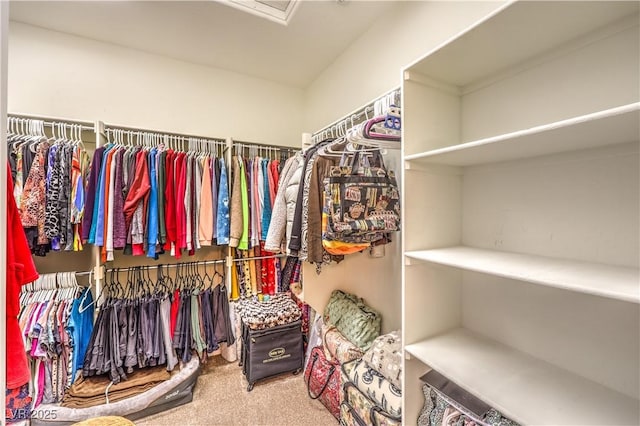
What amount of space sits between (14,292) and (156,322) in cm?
116

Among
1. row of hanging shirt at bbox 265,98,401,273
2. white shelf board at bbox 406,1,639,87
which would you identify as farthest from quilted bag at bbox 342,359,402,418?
white shelf board at bbox 406,1,639,87

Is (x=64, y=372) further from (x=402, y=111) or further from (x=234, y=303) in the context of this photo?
(x=402, y=111)

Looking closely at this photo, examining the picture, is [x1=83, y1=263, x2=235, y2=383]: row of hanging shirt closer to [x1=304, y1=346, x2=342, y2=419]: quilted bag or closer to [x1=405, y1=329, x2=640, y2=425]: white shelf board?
[x1=304, y1=346, x2=342, y2=419]: quilted bag

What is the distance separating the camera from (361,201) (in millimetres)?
1297

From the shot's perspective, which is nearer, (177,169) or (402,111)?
(402,111)

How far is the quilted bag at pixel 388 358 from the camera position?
1.31 m

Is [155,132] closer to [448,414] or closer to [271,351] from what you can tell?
[271,351]

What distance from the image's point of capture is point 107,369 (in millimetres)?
1854

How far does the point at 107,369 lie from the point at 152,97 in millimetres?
2140

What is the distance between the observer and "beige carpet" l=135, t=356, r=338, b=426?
5.60ft

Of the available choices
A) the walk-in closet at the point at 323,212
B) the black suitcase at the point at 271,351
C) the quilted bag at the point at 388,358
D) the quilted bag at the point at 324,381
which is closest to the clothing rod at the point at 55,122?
the walk-in closet at the point at 323,212

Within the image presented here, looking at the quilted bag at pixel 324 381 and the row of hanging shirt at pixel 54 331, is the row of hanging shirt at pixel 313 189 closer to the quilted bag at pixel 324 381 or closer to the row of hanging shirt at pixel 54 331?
the quilted bag at pixel 324 381

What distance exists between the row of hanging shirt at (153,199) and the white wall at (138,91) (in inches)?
10.6

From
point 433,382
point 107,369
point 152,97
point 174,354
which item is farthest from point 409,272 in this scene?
point 152,97
